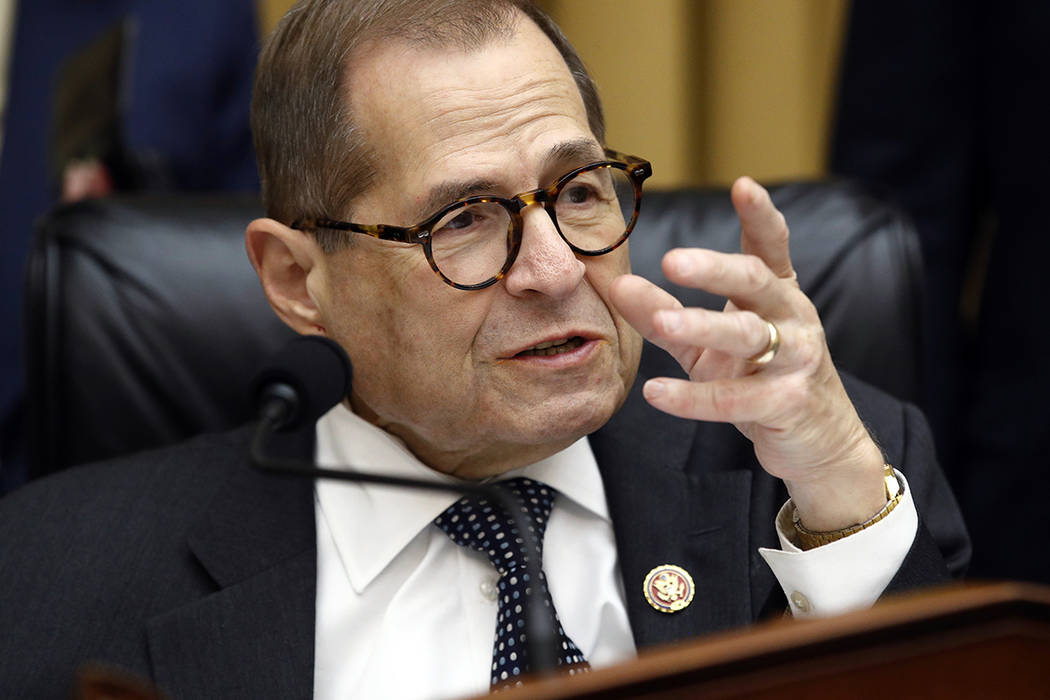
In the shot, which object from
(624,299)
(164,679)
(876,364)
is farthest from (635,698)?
(876,364)

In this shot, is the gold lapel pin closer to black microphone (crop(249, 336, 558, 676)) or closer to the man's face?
the man's face

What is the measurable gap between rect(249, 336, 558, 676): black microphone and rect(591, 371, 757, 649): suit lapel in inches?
14.2

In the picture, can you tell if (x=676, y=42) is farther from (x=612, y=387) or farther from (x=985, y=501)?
(x=612, y=387)

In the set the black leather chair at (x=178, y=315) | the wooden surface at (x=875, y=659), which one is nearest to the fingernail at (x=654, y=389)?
the wooden surface at (x=875, y=659)

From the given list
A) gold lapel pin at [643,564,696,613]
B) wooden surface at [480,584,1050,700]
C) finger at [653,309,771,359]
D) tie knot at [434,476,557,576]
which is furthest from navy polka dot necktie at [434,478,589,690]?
wooden surface at [480,584,1050,700]

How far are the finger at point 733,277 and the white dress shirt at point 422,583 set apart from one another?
443 millimetres

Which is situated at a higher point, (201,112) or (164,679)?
(201,112)

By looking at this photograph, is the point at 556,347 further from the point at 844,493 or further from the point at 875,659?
the point at 875,659

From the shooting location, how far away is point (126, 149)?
94.7 inches

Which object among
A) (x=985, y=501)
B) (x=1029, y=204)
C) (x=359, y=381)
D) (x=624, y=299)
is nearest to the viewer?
(x=624, y=299)

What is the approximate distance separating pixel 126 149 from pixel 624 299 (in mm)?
1700

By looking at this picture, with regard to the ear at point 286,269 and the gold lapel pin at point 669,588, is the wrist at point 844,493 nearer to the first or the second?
the gold lapel pin at point 669,588

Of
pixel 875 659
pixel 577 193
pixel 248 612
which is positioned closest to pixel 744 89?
pixel 577 193

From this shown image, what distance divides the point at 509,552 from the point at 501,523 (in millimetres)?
38
